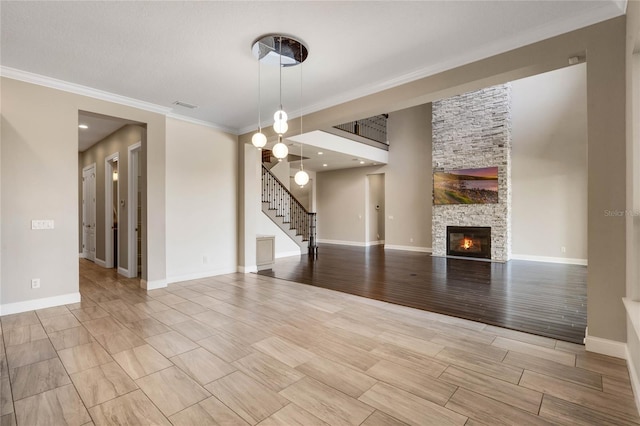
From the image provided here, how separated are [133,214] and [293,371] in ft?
16.9

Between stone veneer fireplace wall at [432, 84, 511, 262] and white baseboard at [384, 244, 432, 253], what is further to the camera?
white baseboard at [384, 244, 432, 253]

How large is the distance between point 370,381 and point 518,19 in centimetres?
349

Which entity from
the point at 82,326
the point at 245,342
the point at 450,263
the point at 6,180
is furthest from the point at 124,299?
the point at 450,263

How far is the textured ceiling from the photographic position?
2648mm

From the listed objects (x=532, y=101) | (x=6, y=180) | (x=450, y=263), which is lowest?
(x=450, y=263)

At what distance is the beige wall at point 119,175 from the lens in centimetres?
605

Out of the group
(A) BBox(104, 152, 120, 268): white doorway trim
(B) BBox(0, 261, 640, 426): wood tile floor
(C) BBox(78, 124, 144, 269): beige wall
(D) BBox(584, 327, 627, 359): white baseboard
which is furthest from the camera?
(A) BBox(104, 152, 120, 268): white doorway trim

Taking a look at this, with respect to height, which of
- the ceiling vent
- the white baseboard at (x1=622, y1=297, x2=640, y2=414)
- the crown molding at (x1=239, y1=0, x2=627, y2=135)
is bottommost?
the white baseboard at (x1=622, y1=297, x2=640, y2=414)

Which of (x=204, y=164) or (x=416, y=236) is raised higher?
(x=204, y=164)

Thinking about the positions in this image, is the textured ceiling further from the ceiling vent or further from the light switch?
the light switch

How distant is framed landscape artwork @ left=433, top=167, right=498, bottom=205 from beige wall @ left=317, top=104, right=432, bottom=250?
87 cm

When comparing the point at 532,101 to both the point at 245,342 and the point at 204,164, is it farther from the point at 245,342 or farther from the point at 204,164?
the point at 245,342

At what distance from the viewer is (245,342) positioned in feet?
9.64

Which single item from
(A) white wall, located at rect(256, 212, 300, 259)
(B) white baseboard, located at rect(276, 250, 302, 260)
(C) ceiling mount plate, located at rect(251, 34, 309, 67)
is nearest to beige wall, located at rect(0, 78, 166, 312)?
(C) ceiling mount plate, located at rect(251, 34, 309, 67)
